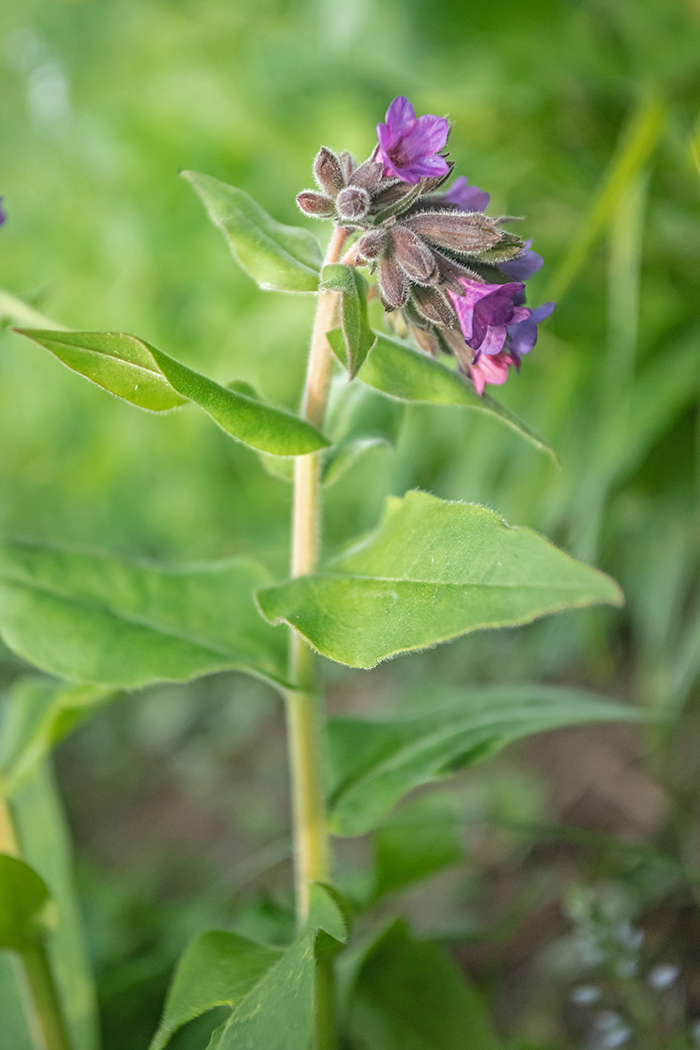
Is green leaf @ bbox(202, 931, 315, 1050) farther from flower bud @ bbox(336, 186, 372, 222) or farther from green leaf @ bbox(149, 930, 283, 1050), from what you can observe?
flower bud @ bbox(336, 186, 372, 222)

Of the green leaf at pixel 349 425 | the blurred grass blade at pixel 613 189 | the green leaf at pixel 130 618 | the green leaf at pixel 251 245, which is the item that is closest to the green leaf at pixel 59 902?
the green leaf at pixel 130 618

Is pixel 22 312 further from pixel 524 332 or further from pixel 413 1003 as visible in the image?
pixel 413 1003

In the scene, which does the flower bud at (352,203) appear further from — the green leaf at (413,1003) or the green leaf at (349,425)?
the green leaf at (413,1003)

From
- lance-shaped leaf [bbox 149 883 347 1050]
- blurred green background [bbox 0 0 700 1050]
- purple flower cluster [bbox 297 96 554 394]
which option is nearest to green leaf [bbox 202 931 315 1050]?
lance-shaped leaf [bbox 149 883 347 1050]

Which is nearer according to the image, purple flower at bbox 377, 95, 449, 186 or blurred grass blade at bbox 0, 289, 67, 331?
purple flower at bbox 377, 95, 449, 186

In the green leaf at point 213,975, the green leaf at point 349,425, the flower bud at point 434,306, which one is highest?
the flower bud at point 434,306

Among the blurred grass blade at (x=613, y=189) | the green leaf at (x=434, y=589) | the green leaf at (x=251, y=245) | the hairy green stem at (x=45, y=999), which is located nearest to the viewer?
the green leaf at (x=434, y=589)
